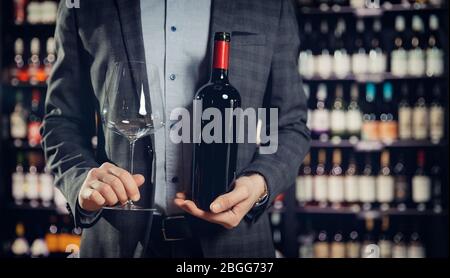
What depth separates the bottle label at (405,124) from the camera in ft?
8.04

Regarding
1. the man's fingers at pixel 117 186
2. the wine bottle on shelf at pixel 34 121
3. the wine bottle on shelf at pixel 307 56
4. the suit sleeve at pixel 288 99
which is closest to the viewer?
the man's fingers at pixel 117 186

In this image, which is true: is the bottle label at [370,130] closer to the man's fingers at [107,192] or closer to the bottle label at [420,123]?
the bottle label at [420,123]

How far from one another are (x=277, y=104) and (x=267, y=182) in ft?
0.67

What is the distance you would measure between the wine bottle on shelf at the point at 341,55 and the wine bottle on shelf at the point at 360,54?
4 centimetres

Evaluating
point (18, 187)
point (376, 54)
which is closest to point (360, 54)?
point (376, 54)

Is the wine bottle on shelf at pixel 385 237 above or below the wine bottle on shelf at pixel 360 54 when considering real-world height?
below

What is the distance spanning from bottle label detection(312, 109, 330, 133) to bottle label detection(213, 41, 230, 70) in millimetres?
1606

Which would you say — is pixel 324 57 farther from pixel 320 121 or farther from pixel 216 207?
pixel 216 207

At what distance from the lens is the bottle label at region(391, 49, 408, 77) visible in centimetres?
244

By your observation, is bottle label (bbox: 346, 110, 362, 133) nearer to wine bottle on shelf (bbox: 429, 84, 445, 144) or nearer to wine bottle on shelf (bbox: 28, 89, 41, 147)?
wine bottle on shelf (bbox: 429, 84, 445, 144)

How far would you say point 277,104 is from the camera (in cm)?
110

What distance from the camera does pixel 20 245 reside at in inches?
102

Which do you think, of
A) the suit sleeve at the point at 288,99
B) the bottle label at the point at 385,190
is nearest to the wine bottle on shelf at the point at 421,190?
the bottle label at the point at 385,190

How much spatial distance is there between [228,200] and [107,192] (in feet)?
0.65
